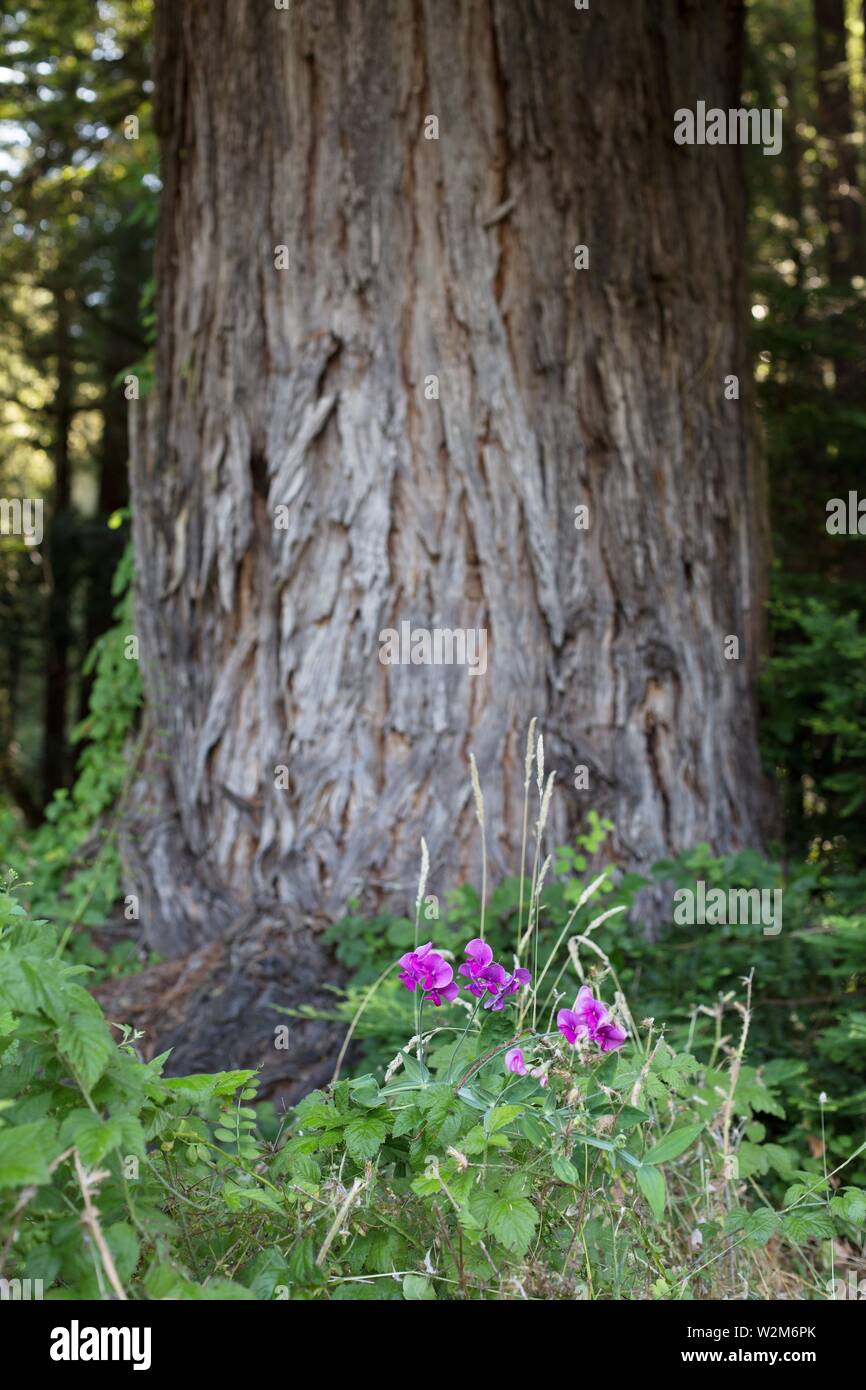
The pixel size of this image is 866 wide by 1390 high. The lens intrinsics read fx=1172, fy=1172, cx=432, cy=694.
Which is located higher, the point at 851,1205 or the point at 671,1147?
the point at 671,1147

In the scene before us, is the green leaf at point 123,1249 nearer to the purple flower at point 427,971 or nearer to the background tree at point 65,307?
the purple flower at point 427,971

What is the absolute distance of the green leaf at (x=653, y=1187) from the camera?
1780 mm

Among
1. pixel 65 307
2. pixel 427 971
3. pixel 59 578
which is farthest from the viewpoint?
pixel 65 307

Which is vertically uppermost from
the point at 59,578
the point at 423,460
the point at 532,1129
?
the point at 59,578

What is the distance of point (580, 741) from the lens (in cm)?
451

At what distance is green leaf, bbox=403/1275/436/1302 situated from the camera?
180cm

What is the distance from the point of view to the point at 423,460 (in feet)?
14.7

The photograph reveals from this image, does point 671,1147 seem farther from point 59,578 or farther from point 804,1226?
point 59,578

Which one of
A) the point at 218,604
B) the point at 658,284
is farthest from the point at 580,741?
the point at 658,284

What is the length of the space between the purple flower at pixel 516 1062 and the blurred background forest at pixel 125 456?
1.49m

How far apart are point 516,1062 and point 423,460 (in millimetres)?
2992

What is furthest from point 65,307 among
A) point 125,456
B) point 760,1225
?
point 760,1225

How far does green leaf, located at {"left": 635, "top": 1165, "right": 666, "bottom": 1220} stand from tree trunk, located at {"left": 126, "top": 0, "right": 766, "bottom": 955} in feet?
8.36
